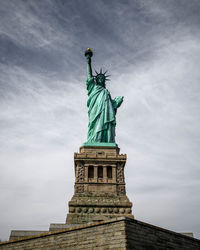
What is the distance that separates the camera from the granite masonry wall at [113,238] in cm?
1104

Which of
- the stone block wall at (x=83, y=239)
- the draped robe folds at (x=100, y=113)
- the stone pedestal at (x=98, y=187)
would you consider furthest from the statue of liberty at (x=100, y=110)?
the stone block wall at (x=83, y=239)

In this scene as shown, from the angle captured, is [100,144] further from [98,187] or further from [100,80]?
[100,80]

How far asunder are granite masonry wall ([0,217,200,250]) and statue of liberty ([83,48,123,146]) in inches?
613

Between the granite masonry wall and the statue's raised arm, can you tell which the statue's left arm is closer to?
the statue's raised arm

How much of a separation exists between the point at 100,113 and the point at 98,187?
28.3 feet

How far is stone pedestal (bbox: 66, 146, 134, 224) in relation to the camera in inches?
903

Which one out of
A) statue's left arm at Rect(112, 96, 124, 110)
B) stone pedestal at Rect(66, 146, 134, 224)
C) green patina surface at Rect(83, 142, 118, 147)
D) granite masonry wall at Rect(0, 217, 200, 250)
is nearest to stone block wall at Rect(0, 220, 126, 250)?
granite masonry wall at Rect(0, 217, 200, 250)

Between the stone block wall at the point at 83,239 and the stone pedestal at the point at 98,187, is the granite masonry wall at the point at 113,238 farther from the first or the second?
the stone pedestal at the point at 98,187

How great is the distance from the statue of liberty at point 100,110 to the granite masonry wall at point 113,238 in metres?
15.6

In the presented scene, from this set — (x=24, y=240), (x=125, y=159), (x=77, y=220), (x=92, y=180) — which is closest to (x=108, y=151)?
(x=125, y=159)

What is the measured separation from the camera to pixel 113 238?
36.4 ft

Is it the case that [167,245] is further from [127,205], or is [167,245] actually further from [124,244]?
[127,205]

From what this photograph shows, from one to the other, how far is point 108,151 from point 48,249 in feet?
51.2

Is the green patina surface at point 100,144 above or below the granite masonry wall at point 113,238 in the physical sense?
above
